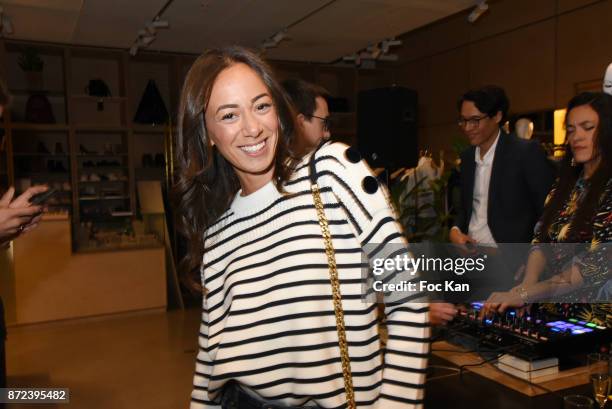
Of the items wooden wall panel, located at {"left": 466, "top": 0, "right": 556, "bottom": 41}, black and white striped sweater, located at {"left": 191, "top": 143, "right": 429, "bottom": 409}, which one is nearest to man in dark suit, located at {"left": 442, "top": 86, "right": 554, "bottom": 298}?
black and white striped sweater, located at {"left": 191, "top": 143, "right": 429, "bottom": 409}

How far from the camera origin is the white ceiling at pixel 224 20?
5086 mm

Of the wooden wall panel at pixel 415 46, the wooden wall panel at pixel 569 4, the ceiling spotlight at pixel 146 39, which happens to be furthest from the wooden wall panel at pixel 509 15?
the ceiling spotlight at pixel 146 39

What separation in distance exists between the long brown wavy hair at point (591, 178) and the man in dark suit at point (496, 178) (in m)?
0.40

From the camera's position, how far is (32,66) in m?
6.53

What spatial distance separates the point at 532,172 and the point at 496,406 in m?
1.66

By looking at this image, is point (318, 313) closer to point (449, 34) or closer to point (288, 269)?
point (288, 269)

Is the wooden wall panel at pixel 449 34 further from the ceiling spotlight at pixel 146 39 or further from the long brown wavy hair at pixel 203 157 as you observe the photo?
the long brown wavy hair at pixel 203 157

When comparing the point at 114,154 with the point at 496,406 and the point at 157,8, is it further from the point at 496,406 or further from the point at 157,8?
the point at 496,406

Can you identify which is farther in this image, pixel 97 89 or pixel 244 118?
pixel 97 89

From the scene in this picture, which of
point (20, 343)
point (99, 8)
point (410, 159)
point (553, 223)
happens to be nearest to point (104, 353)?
point (20, 343)

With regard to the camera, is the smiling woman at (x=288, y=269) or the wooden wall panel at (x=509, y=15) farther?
the wooden wall panel at (x=509, y=15)

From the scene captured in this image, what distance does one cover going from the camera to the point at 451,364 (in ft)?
5.11

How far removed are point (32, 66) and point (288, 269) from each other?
6.95m

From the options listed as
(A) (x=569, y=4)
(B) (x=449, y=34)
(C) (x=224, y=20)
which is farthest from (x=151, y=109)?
(A) (x=569, y=4)
